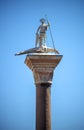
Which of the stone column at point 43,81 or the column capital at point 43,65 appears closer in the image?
the stone column at point 43,81

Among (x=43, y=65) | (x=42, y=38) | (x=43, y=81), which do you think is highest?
(x=42, y=38)

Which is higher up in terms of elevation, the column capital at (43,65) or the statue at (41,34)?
the statue at (41,34)

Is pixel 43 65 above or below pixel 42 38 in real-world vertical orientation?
below

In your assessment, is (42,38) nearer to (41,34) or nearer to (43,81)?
(41,34)

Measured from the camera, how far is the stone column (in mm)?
10203

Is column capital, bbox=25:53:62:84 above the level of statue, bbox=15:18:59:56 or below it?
below

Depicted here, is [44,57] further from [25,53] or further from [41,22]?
[41,22]

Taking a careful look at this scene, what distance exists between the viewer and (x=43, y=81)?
10.6 metres

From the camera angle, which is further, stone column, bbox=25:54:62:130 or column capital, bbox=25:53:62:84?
column capital, bbox=25:53:62:84

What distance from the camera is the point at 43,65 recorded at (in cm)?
1058

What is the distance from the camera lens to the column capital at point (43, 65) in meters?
10.4

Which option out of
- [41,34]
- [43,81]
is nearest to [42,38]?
[41,34]

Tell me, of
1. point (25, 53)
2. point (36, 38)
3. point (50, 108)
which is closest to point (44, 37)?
point (36, 38)

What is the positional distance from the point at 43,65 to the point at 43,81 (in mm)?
683
